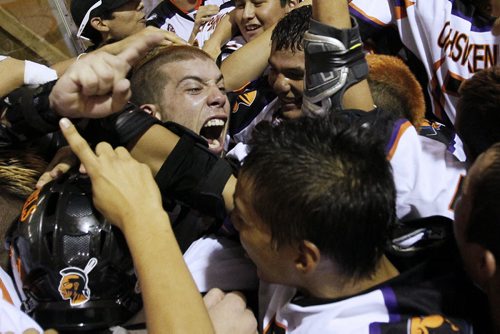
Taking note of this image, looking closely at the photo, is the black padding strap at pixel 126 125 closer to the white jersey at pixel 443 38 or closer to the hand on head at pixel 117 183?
the hand on head at pixel 117 183

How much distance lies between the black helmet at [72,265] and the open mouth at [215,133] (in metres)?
0.52

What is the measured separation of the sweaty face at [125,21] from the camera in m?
3.54

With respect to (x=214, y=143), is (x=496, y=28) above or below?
above

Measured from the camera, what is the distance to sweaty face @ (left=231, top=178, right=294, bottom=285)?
1224 millimetres

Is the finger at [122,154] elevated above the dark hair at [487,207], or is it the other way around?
→ the dark hair at [487,207]

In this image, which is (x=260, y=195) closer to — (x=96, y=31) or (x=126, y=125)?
(x=126, y=125)

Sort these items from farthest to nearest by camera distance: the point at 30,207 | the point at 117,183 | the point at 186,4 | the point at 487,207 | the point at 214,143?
the point at 186,4 < the point at 214,143 < the point at 30,207 < the point at 117,183 < the point at 487,207

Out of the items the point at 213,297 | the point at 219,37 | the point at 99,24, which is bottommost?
the point at 99,24

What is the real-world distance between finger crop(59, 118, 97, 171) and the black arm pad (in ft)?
0.85

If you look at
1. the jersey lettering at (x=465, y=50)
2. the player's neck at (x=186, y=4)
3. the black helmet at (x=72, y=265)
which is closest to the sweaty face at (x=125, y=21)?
the player's neck at (x=186, y=4)

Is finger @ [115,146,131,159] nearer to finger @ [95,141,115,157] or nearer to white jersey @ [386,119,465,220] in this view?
finger @ [95,141,115,157]

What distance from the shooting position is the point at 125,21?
11.7 feet

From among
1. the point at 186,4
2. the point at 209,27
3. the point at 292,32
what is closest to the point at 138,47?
the point at 292,32

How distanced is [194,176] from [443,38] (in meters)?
1.15
